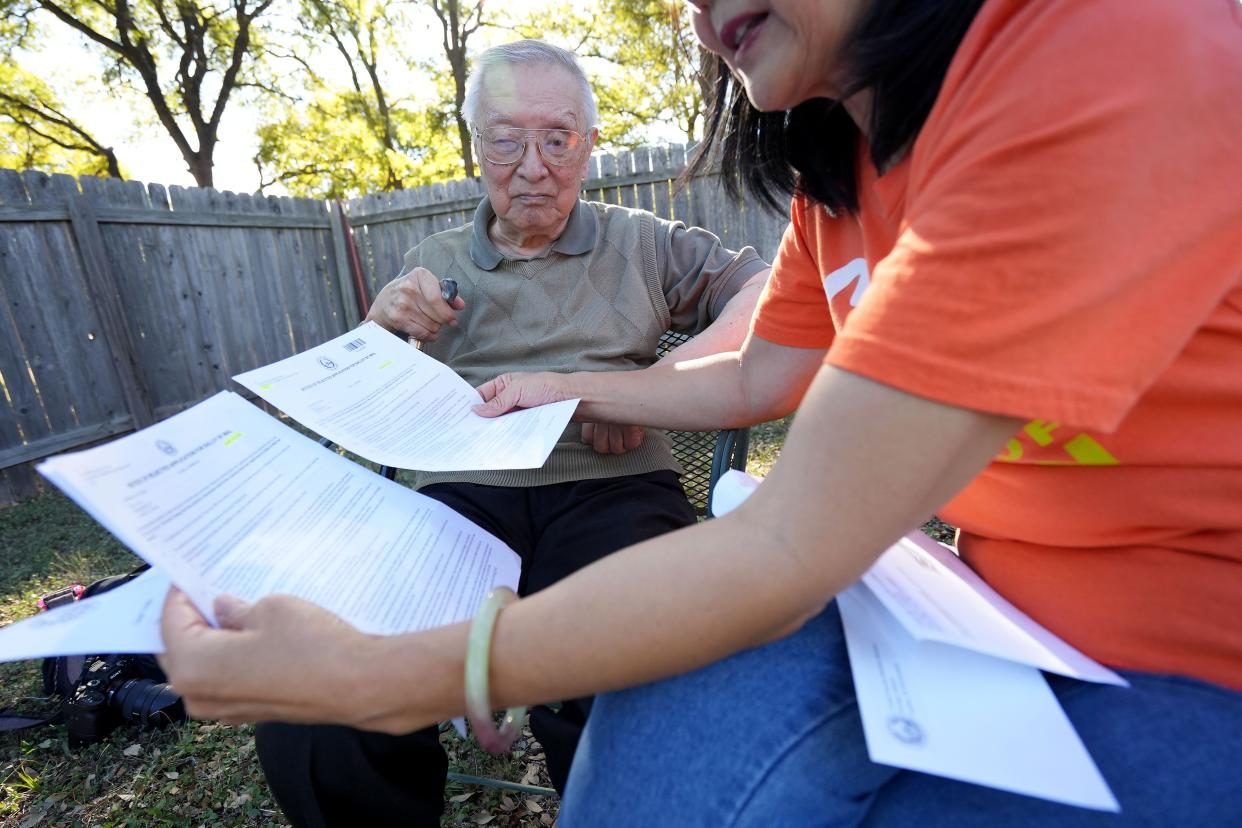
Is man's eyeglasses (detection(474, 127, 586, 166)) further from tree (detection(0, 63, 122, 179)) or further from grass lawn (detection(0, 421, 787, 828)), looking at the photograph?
tree (detection(0, 63, 122, 179))

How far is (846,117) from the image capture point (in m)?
1.08

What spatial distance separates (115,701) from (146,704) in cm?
11

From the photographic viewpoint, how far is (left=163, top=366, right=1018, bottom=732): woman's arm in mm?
614

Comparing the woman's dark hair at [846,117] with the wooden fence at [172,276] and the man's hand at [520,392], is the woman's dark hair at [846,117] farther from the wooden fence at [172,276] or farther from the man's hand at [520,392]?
the wooden fence at [172,276]

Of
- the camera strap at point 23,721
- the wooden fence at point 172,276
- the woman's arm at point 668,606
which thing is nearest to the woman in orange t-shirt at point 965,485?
the woman's arm at point 668,606

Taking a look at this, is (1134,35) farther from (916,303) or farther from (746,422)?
(746,422)

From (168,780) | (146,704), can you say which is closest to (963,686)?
(168,780)

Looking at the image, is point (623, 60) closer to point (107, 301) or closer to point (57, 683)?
point (107, 301)

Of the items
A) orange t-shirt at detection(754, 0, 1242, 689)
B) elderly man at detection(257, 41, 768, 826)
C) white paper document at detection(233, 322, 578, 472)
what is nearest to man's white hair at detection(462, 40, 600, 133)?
elderly man at detection(257, 41, 768, 826)

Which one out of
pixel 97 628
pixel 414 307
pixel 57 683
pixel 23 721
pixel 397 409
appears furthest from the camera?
pixel 57 683

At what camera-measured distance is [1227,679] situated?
74cm

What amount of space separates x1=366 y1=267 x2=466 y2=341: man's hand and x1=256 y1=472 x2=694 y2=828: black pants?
1.54ft

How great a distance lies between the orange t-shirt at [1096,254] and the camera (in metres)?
0.55

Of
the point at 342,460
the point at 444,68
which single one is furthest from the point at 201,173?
the point at 342,460
